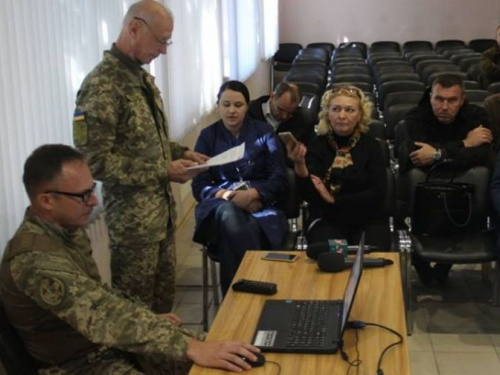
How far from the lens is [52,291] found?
174cm

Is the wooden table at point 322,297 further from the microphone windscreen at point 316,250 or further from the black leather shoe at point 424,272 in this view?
the black leather shoe at point 424,272

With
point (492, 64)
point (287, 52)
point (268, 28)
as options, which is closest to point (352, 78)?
point (492, 64)

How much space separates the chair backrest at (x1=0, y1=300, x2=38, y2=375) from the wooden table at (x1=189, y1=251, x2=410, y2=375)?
0.45 meters

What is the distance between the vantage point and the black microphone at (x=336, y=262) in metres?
2.49

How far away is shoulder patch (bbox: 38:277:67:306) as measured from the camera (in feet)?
5.71

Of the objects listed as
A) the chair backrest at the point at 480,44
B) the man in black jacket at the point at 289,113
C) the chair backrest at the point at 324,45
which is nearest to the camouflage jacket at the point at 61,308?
the man in black jacket at the point at 289,113

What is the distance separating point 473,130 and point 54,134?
2.26 m

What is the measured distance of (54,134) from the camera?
2.91 m

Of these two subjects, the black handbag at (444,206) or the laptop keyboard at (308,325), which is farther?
the black handbag at (444,206)

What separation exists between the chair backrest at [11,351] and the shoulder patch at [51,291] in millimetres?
155

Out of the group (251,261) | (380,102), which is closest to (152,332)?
(251,261)

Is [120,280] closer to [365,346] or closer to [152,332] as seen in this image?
[152,332]

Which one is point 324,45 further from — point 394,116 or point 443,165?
point 443,165

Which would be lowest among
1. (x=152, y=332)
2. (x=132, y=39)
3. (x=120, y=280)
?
(x=120, y=280)
